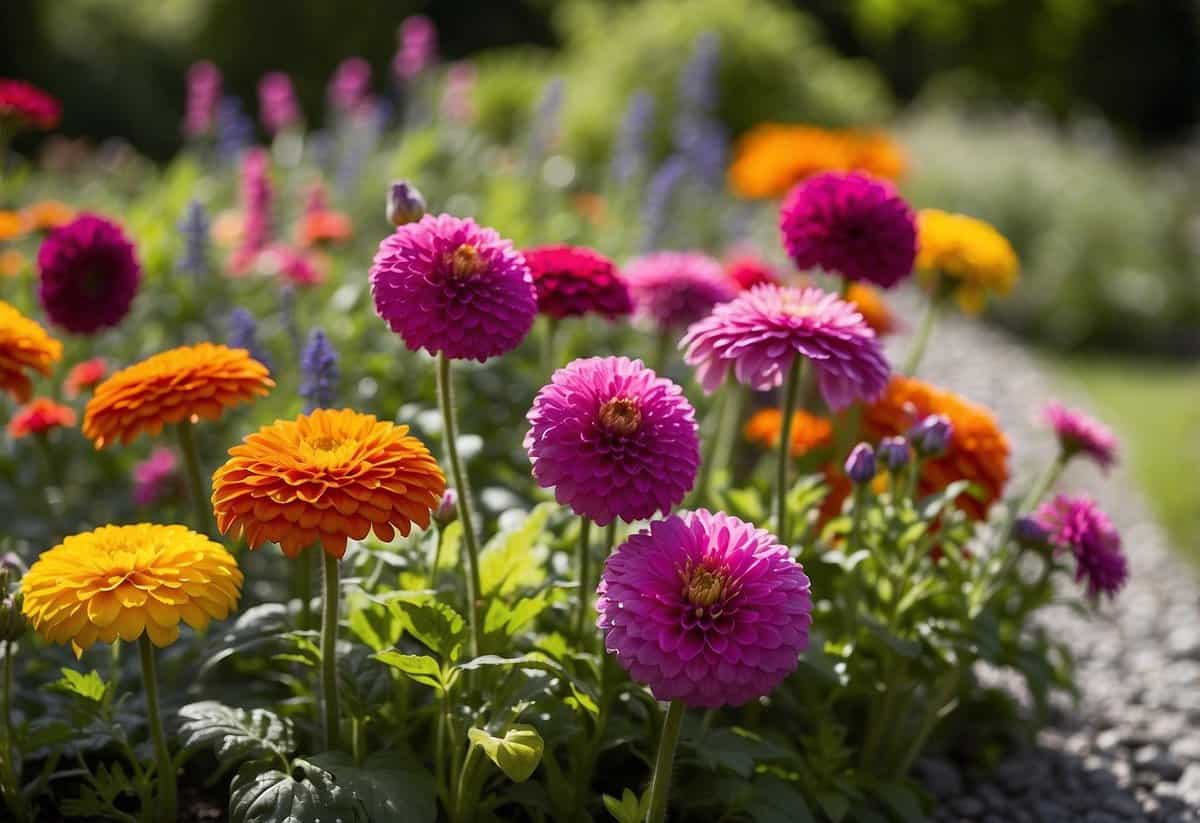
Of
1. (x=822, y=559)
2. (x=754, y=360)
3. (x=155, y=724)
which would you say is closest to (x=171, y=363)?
(x=155, y=724)

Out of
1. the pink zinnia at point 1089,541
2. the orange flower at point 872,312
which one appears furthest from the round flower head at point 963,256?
the pink zinnia at point 1089,541

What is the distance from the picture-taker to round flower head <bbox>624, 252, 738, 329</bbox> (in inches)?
101

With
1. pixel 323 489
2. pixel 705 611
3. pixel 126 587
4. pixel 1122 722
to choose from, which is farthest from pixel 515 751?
pixel 1122 722

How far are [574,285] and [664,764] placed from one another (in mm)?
838

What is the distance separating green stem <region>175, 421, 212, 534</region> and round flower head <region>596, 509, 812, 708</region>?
0.91 metres

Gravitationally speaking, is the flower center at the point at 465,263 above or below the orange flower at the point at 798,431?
above

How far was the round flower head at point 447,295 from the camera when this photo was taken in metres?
1.73

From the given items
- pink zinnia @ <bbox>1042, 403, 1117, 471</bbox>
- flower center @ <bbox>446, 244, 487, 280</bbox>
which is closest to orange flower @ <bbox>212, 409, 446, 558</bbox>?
flower center @ <bbox>446, 244, 487, 280</bbox>

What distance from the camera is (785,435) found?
2.07 m

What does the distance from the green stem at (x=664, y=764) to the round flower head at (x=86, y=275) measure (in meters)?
1.47

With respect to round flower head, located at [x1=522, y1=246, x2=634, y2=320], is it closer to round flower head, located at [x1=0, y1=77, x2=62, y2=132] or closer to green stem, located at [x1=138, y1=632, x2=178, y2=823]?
green stem, located at [x1=138, y1=632, x2=178, y2=823]

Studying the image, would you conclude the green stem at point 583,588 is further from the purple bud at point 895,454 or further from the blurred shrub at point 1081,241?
the blurred shrub at point 1081,241

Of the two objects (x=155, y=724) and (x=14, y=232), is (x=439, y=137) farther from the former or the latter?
(x=155, y=724)

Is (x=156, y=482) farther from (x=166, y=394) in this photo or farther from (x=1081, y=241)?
(x=1081, y=241)
